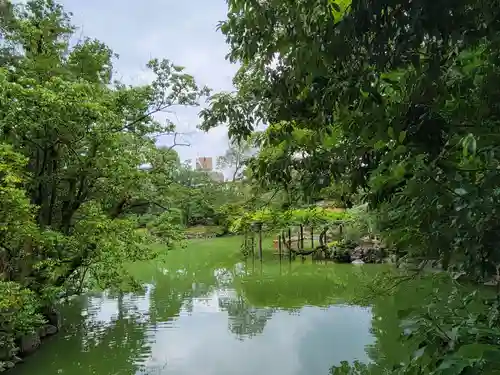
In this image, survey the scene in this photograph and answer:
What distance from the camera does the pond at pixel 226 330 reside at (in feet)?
16.7

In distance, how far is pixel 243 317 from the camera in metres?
7.23

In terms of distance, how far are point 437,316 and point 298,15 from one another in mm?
937

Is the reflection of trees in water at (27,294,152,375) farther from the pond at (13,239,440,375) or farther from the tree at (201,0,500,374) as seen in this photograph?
the tree at (201,0,500,374)

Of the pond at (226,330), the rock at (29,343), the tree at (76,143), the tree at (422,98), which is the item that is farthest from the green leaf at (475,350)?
the rock at (29,343)

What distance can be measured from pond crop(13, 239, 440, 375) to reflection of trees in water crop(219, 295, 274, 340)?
2 cm

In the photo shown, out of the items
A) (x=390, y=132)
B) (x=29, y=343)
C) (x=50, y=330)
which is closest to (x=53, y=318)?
(x=50, y=330)

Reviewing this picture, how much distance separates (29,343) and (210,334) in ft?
7.29

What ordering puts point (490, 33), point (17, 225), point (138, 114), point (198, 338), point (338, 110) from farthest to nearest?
point (138, 114)
point (198, 338)
point (17, 225)
point (338, 110)
point (490, 33)

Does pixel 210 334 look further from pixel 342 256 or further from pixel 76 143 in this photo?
pixel 342 256

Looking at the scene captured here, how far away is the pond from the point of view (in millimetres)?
5102

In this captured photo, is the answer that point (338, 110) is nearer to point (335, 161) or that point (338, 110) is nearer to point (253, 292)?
point (335, 161)

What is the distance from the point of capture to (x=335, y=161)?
1.75 meters

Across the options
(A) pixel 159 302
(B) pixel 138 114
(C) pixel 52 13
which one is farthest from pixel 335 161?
(A) pixel 159 302

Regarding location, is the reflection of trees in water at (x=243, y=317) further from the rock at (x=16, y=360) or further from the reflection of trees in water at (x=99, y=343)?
the rock at (x=16, y=360)
